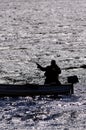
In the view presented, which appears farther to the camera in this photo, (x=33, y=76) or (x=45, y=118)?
(x=33, y=76)

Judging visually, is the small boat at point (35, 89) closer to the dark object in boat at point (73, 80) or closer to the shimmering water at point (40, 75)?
the dark object in boat at point (73, 80)

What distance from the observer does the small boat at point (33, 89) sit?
126ft

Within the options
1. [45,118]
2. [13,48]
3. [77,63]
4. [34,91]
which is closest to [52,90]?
[34,91]

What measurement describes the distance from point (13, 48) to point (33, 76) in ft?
71.8

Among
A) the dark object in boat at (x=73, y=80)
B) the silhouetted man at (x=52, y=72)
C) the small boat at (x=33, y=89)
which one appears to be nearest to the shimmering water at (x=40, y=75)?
the small boat at (x=33, y=89)

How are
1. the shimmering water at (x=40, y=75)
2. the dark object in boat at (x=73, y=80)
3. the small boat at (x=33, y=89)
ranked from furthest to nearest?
the dark object in boat at (x=73, y=80) → the small boat at (x=33, y=89) → the shimmering water at (x=40, y=75)

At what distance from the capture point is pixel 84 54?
62.7 m

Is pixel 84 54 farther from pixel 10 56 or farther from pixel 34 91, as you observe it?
pixel 34 91

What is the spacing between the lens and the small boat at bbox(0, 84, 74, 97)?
38.3m

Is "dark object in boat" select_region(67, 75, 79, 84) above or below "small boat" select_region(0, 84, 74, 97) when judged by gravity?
above

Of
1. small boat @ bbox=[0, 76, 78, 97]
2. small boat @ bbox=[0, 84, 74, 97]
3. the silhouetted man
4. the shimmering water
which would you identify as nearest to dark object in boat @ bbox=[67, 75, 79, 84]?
small boat @ bbox=[0, 76, 78, 97]

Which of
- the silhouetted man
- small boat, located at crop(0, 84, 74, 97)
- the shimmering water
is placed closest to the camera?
the shimmering water

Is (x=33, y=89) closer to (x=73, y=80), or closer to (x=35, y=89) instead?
(x=35, y=89)

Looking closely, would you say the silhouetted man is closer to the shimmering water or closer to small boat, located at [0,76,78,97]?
small boat, located at [0,76,78,97]
